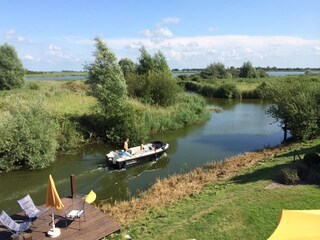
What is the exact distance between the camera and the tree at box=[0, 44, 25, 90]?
4950 cm

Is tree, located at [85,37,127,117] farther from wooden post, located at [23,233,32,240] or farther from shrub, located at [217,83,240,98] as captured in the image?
shrub, located at [217,83,240,98]

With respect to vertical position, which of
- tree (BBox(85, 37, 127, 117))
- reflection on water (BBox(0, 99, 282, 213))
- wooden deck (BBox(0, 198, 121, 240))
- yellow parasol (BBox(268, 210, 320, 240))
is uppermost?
tree (BBox(85, 37, 127, 117))

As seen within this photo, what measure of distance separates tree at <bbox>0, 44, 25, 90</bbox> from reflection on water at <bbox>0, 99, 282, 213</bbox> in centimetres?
2925

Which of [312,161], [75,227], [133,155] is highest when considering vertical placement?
[312,161]

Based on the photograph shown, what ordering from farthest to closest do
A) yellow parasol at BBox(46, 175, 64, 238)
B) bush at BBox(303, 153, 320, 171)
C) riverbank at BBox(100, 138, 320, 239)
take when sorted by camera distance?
1. bush at BBox(303, 153, 320, 171)
2. riverbank at BBox(100, 138, 320, 239)
3. yellow parasol at BBox(46, 175, 64, 238)

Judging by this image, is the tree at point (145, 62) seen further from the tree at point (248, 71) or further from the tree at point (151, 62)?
the tree at point (248, 71)

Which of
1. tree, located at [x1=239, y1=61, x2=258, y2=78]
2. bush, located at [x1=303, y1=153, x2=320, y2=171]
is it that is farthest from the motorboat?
tree, located at [x1=239, y1=61, x2=258, y2=78]

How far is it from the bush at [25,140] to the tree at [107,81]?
24.0 ft

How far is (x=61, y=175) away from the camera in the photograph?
20.1 metres

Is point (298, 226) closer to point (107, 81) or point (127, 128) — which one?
point (127, 128)

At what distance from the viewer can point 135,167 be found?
21547 mm

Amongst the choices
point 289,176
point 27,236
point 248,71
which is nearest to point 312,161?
point 289,176

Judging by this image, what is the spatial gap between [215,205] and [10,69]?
151 feet

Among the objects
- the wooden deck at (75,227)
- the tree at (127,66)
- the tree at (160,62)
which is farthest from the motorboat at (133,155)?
the tree at (127,66)
